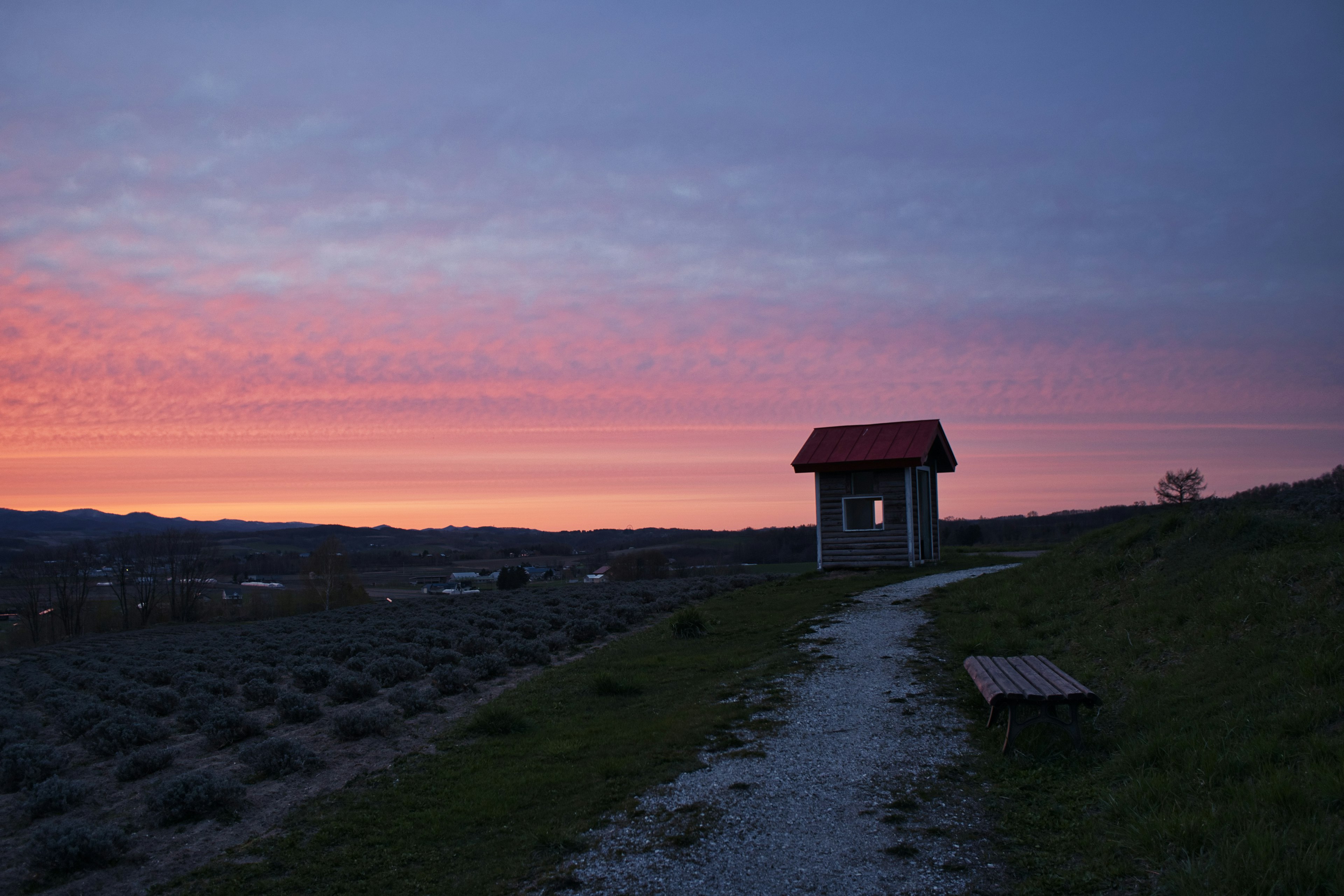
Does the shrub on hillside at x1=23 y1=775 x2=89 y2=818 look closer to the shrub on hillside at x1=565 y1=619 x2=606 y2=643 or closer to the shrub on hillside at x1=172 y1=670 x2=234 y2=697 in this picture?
the shrub on hillside at x1=172 y1=670 x2=234 y2=697

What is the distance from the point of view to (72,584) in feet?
195

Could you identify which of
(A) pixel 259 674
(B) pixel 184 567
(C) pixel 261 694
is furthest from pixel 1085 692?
(B) pixel 184 567

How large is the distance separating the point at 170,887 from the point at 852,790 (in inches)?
205

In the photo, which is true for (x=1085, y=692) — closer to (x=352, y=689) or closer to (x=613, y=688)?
(x=613, y=688)

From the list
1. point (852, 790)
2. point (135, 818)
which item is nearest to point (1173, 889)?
point (852, 790)

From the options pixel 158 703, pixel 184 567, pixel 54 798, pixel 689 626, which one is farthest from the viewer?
pixel 184 567

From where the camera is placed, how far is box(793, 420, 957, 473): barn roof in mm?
23562

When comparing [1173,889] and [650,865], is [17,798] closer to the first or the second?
[650,865]

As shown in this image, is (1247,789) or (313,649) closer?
(1247,789)

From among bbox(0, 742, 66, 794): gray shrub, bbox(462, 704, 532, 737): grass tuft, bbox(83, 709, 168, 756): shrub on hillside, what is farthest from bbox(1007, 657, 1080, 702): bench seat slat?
bbox(83, 709, 168, 756): shrub on hillside

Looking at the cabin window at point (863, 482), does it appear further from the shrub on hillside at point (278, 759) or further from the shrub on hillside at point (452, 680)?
the shrub on hillside at point (278, 759)

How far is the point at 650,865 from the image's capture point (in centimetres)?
497

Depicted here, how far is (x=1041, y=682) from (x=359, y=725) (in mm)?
7790

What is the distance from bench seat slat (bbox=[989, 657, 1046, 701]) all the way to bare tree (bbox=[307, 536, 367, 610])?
154 ft
